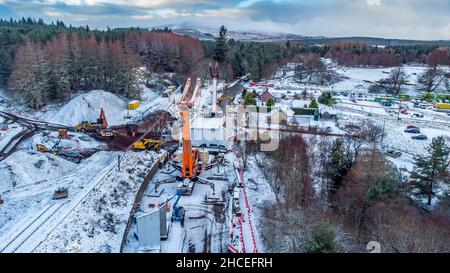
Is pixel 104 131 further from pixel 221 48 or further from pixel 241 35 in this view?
pixel 241 35

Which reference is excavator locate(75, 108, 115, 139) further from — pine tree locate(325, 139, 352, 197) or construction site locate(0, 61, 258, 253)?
pine tree locate(325, 139, 352, 197)

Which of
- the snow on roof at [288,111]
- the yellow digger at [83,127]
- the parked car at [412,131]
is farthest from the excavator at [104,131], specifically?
the parked car at [412,131]

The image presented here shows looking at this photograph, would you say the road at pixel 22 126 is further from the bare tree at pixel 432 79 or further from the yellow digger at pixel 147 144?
the bare tree at pixel 432 79

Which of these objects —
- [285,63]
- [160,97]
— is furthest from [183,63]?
[285,63]

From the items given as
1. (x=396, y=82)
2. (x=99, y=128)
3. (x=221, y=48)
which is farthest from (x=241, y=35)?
(x=99, y=128)

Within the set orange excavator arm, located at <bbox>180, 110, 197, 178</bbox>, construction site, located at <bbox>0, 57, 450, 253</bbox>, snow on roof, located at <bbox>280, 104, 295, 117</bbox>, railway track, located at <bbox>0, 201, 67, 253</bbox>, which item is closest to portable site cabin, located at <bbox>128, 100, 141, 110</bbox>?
construction site, located at <bbox>0, 57, 450, 253</bbox>

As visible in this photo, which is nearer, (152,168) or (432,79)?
(152,168)
